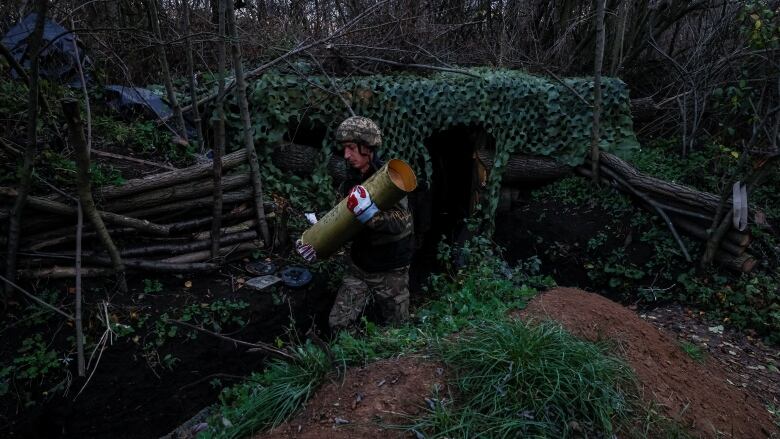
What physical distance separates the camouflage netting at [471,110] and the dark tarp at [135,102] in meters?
1.31

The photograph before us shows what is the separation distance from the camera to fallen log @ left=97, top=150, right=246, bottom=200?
4.23m

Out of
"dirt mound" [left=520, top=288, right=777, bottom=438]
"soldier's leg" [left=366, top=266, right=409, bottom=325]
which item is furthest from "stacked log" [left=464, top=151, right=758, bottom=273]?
"soldier's leg" [left=366, top=266, right=409, bottom=325]

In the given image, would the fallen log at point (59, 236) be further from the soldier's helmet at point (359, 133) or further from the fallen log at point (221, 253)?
the soldier's helmet at point (359, 133)

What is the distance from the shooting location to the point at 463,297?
→ 3.76 m

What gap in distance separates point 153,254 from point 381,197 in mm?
2395

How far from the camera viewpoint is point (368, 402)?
2.38 meters

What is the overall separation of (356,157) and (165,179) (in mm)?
1974

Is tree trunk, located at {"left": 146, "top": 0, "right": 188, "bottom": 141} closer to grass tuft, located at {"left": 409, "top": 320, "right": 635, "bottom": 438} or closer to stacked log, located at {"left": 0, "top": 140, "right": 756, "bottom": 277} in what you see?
stacked log, located at {"left": 0, "top": 140, "right": 756, "bottom": 277}

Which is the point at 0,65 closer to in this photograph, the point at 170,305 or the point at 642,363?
the point at 170,305

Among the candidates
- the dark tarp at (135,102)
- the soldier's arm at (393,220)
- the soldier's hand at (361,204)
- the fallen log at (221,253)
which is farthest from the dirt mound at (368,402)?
the dark tarp at (135,102)

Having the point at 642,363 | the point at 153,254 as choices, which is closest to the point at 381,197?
the point at 642,363

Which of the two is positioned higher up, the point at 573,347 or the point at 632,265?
the point at 573,347

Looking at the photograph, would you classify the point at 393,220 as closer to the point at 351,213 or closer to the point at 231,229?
the point at 351,213

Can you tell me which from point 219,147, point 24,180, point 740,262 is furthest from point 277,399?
point 740,262
